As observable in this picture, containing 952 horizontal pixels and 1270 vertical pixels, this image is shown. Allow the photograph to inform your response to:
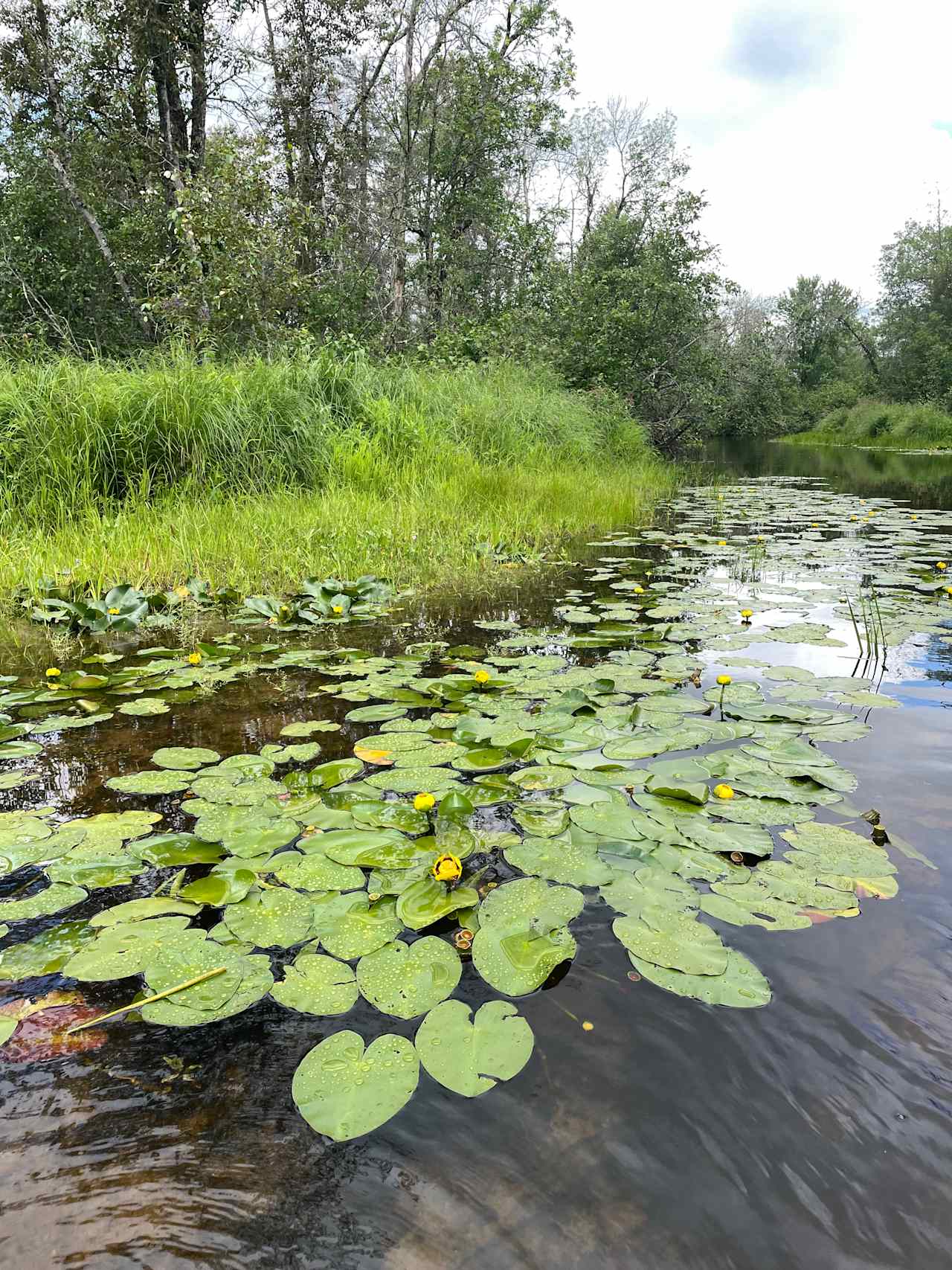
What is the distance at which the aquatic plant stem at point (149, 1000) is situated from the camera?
104cm

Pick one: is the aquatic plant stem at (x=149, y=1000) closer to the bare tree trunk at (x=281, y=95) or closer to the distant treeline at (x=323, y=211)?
the distant treeline at (x=323, y=211)

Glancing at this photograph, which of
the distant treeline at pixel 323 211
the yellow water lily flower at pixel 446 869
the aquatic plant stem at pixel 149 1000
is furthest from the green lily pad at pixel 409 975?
the distant treeline at pixel 323 211

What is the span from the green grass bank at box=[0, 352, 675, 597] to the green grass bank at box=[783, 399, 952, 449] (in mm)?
22129

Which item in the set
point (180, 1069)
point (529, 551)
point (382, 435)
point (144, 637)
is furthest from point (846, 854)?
point (382, 435)

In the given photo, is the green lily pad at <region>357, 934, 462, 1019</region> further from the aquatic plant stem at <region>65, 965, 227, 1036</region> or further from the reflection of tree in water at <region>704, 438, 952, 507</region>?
the reflection of tree in water at <region>704, 438, 952, 507</region>

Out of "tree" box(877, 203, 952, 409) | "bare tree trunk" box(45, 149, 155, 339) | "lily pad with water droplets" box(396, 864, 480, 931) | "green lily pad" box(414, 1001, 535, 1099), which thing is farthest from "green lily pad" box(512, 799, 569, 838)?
"tree" box(877, 203, 952, 409)

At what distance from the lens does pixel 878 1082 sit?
981 millimetres

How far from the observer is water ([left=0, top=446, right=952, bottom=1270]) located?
78 centimetres

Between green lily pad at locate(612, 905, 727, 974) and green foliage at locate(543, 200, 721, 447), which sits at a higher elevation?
green foliage at locate(543, 200, 721, 447)

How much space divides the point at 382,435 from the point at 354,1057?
513 centimetres

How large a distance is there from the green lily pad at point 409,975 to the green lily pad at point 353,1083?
0.06 meters

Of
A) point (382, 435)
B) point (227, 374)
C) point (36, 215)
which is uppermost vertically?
point (36, 215)

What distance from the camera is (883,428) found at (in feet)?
87.9

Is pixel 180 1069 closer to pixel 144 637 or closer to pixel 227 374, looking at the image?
pixel 144 637
